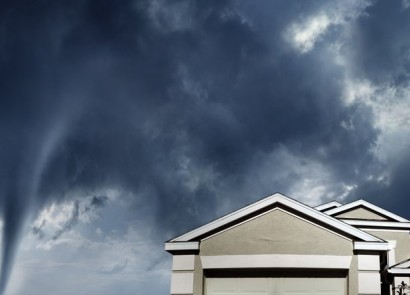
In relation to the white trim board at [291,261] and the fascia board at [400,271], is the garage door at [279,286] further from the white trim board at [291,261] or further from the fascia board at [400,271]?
the fascia board at [400,271]

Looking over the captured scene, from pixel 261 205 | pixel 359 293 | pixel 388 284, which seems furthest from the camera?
pixel 388 284

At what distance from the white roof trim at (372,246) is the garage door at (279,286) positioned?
1040mm

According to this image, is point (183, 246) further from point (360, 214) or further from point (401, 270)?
point (360, 214)

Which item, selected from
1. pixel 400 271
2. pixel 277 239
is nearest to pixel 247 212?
pixel 277 239

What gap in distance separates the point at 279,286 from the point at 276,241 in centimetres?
128

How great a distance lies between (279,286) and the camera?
14461 millimetres

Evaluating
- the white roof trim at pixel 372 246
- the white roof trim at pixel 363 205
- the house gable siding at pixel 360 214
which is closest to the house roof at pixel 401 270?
the white roof trim at pixel 372 246

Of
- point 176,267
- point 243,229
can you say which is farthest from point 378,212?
point 176,267

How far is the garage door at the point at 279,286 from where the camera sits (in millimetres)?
14359

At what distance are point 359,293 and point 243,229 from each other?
368cm

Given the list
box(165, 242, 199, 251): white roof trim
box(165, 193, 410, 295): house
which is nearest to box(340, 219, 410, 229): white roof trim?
box(165, 193, 410, 295): house

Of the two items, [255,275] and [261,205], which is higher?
[261,205]

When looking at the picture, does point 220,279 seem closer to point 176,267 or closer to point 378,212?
point 176,267

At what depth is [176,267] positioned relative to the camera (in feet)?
48.4
